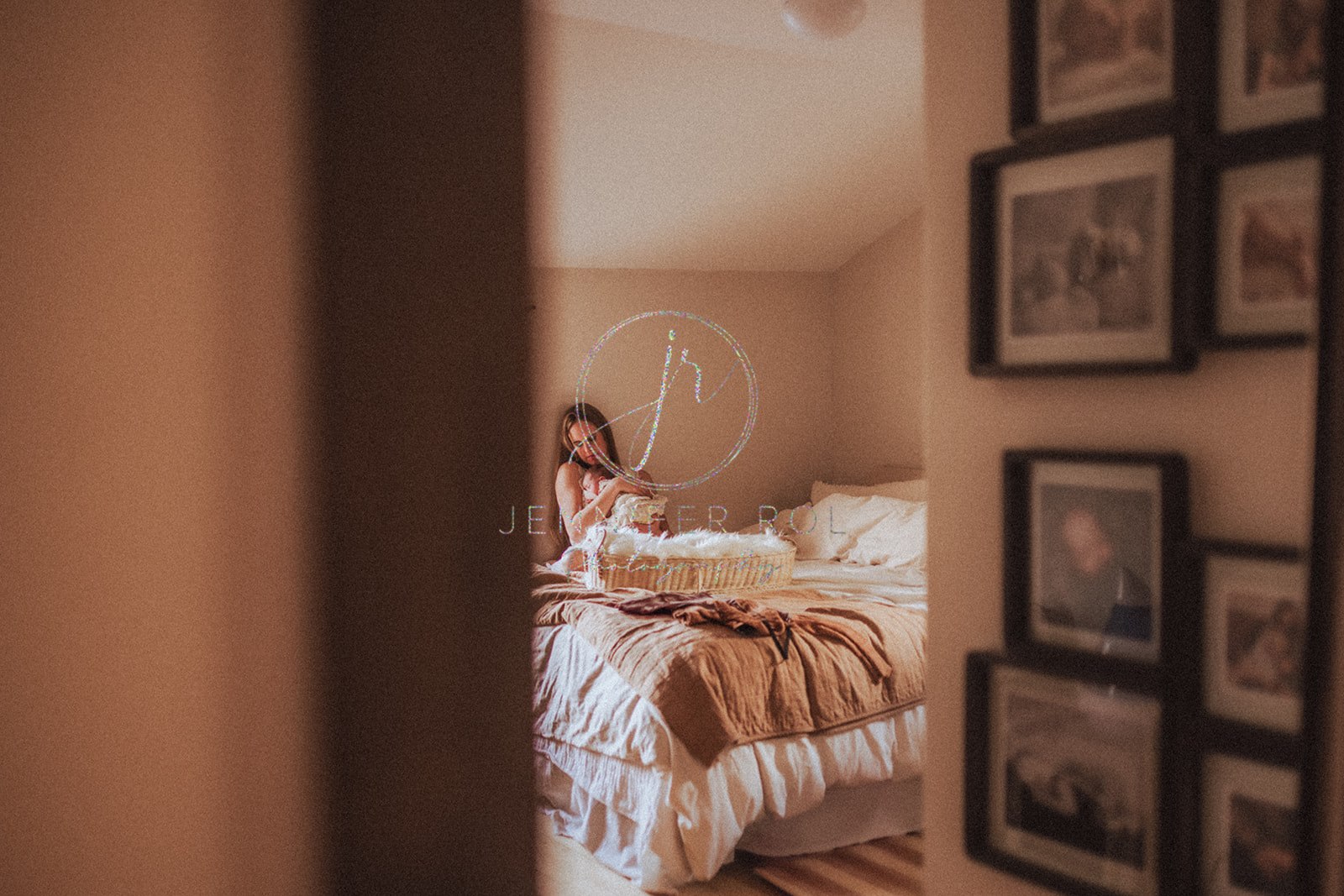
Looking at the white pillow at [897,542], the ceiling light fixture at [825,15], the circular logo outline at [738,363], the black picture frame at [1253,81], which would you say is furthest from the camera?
the circular logo outline at [738,363]

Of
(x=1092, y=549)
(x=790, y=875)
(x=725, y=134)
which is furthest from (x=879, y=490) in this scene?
(x=1092, y=549)

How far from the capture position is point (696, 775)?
2.64 m

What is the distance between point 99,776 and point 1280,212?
113 cm

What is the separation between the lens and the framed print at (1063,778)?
1066 mm

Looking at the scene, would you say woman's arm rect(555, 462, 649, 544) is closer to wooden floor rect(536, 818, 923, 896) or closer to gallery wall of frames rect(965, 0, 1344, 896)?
wooden floor rect(536, 818, 923, 896)

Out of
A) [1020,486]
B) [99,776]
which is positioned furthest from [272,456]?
[1020,486]

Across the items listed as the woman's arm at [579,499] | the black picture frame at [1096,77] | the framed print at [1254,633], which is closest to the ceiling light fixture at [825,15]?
the black picture frame at [1096,77]

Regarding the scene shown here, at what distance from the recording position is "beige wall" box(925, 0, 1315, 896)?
1005mm

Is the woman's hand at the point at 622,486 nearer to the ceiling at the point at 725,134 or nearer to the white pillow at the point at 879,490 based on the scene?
the white pillow at the point at 879,490

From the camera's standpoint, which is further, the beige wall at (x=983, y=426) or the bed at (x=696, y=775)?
the bed at (x=696, y=775)

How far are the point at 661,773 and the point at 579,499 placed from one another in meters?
2.33

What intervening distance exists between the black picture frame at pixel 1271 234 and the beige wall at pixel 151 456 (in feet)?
2.80

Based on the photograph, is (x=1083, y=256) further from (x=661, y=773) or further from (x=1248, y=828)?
(x=661, y=773)

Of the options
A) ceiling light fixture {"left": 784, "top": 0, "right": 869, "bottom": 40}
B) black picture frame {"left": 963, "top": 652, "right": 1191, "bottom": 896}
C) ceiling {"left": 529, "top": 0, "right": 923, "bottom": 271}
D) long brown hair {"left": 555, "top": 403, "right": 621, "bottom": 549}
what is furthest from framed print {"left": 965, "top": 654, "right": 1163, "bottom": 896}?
long brown hair {"left": 555, "top": 403, "right": 621, "bottom": 549}
